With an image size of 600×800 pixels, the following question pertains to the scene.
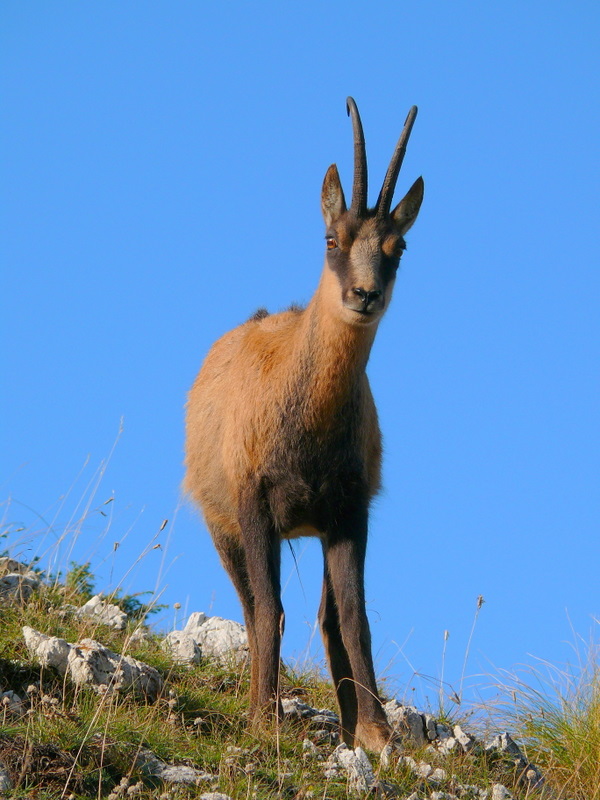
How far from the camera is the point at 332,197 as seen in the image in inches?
277

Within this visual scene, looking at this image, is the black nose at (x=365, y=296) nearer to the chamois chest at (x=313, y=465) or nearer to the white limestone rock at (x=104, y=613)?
the chamois chest at (x=313, y=465)

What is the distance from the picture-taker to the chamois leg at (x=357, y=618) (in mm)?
6332

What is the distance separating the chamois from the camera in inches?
255

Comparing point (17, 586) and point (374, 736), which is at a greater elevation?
point (17, 586)

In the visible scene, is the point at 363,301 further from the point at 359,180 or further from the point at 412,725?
the point at 412,725

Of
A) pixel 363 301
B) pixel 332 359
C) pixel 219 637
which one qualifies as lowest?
pixel 219 637

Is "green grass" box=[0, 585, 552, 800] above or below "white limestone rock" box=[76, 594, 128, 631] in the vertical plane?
below

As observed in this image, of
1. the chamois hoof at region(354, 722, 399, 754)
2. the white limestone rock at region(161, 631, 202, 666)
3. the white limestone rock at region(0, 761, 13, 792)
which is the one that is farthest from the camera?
the white limestone rock at region(161, 631, 202, 666)

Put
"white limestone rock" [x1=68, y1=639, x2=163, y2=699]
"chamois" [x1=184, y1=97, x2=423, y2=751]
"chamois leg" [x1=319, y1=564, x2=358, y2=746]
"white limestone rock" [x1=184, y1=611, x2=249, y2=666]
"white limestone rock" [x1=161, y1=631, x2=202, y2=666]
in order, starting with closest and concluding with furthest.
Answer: "white limestone rock" [x1=68, y1=639, x2=163, y2=699] → "chamois" [x1=184, y1=97, x2=423, y2=751] → "chamois leg" [x1=319, y1=564, x2=358, y2=746] → "white limestone rock" [x1=161, y1=631, x2=202, y2=666] → "white limestone rock" [x1=184, y1=611, x2=249, y2=666]

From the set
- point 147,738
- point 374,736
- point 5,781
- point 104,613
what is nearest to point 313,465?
point 374,736

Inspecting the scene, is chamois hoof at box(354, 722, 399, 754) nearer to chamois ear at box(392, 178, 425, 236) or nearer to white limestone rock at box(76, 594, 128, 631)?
white limestone rock at box(76, 594, 128, 631)

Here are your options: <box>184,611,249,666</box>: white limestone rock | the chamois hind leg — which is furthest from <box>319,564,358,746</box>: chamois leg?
<box>184,611,249,666</box>: white limestone rock

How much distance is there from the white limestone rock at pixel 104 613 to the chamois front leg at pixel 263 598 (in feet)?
3.67

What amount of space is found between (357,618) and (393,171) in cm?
277
